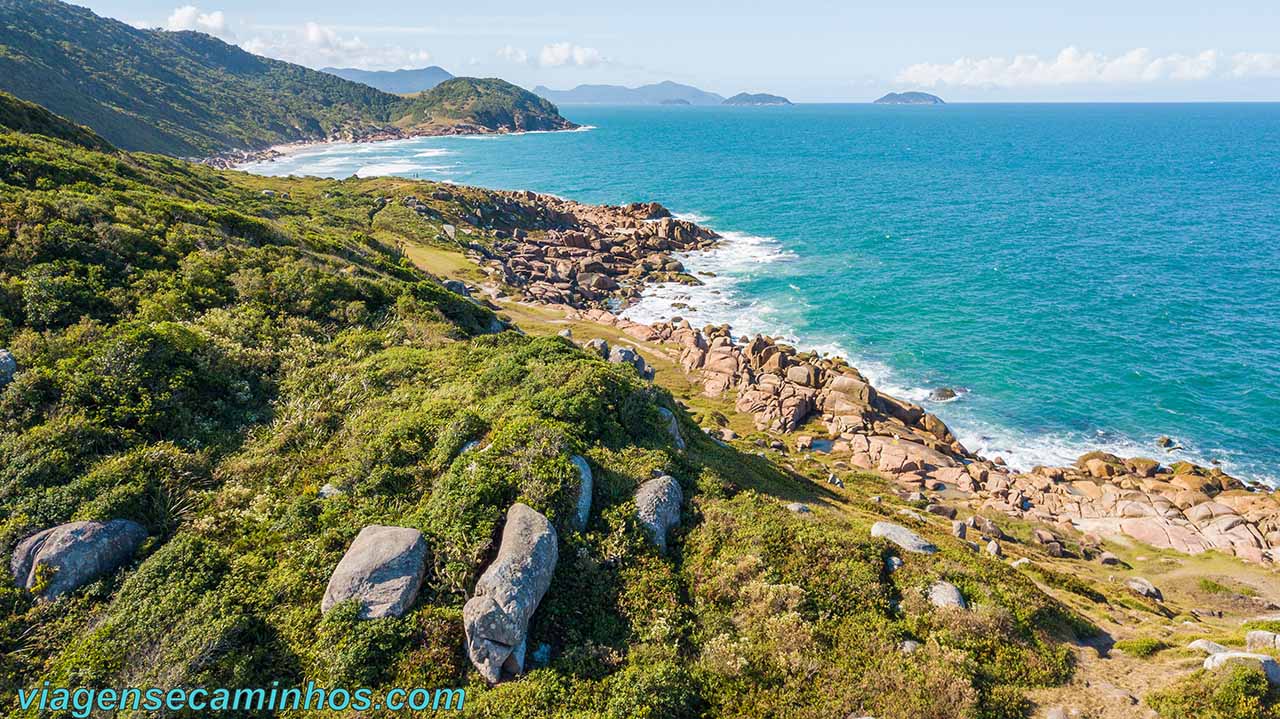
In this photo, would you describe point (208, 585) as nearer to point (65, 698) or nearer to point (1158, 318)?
point (65, 698)

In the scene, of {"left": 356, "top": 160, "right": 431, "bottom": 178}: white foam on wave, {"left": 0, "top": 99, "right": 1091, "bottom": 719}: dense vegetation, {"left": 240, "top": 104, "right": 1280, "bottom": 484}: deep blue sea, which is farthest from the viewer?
{"left": 356, "top": 160, "right": 431, "bottom": 178}: white foam on wave

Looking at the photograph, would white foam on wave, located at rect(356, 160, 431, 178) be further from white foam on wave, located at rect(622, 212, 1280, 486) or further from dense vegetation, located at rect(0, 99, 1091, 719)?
dense vegetation, located at rect(0, 99, 1091, 719)

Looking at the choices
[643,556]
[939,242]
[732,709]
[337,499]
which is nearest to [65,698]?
[337,499]

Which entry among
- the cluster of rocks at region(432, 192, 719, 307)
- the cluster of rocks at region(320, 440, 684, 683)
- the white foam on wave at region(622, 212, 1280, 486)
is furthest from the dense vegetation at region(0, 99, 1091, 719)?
the cluster of rocks at region(432, 192, 719, 307)

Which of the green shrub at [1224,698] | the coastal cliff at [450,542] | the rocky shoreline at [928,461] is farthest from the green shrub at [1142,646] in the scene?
the rocky shoreline at [928,461]

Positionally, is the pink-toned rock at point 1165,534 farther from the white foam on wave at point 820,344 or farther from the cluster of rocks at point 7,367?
the cluster of rocks at point 7,367

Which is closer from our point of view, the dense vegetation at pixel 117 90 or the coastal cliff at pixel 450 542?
the coastal cliff at pixel 450 542

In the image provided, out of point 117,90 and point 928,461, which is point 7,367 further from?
point 117,90
